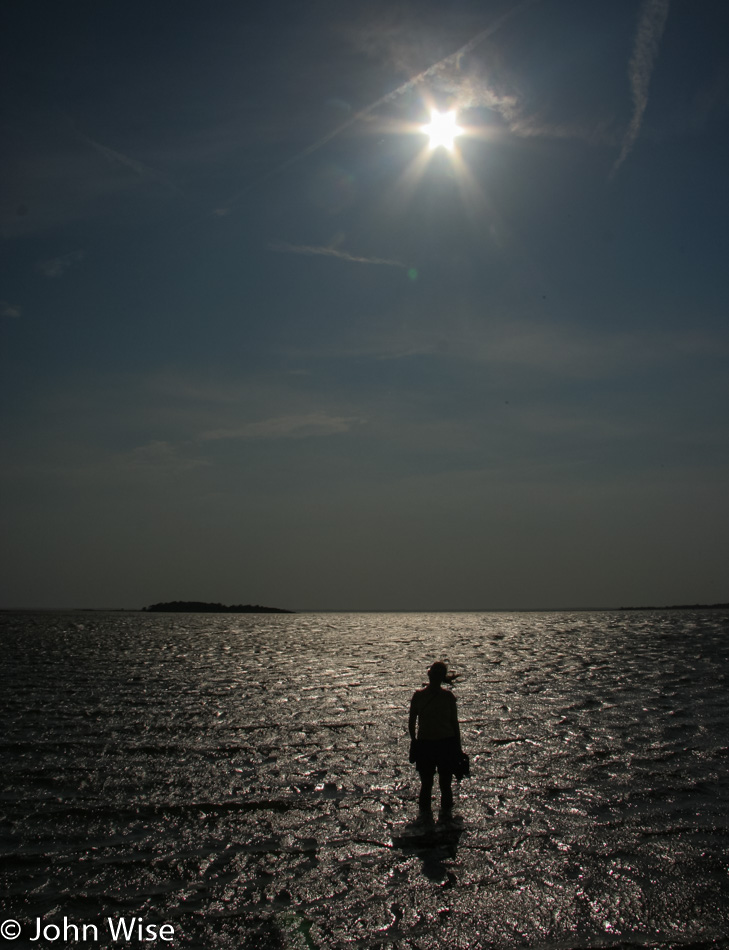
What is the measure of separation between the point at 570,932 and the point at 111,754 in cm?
1320

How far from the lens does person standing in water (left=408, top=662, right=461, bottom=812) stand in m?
12.6

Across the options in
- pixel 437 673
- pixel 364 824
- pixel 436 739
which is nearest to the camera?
pixel 364 824

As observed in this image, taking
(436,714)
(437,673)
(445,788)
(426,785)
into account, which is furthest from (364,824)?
(437,673)

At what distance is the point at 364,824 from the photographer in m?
12.1

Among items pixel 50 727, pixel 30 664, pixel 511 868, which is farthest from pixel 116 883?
pixel 30 664

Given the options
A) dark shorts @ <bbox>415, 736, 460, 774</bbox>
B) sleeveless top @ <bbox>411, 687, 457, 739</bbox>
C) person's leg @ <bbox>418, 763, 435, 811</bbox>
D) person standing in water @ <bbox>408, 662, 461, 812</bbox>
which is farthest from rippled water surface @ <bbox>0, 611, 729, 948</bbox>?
sleeveless top @ <bbox>411, 687, 457, 739</bbox>

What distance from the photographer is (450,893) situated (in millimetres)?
9172

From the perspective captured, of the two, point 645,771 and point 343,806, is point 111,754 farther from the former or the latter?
point 645,771

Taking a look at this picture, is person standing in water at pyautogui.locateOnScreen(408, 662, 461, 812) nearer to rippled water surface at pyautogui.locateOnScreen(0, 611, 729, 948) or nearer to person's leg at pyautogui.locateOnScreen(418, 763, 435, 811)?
person's leg at pyautogui.locateOnScreen(418, 763, 435, 811)

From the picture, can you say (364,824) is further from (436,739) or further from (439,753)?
(436,739)

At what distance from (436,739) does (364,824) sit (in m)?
1.83

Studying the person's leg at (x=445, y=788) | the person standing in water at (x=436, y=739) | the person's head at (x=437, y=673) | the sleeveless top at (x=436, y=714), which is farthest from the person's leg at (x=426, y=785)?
the person's head at (x=437, y=673)

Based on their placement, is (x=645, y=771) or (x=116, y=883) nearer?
(x=116, y=883)

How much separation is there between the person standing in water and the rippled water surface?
51cm
